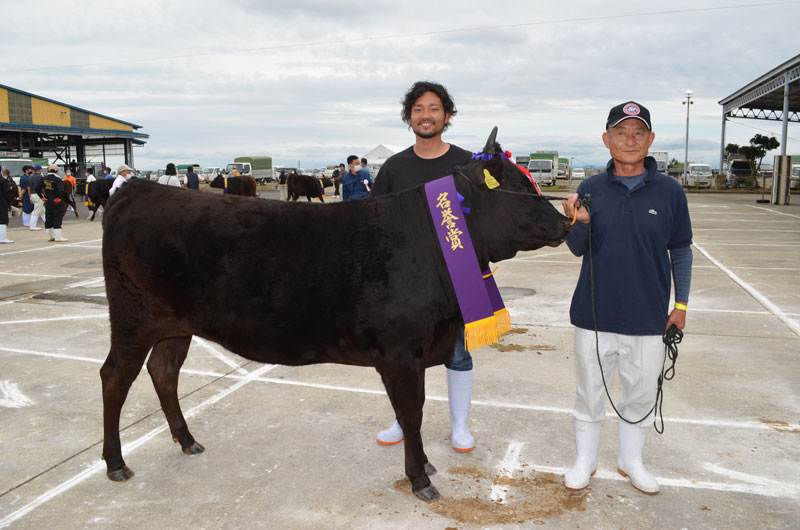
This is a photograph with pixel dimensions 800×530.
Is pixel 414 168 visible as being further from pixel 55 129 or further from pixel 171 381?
pixel 55 129

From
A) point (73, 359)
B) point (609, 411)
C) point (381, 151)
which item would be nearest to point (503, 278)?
point (609, 411)

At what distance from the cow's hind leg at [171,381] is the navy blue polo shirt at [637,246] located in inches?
97.3

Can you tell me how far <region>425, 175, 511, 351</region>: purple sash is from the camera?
2.98 m

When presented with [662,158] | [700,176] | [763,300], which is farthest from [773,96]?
[763,300]

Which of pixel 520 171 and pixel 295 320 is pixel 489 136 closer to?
pixel 520 171

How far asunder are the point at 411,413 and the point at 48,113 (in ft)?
147

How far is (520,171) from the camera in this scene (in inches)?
120

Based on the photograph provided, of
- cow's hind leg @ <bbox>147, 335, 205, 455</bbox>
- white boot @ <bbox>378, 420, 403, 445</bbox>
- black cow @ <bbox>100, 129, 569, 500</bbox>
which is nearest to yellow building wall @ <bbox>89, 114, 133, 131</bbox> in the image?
cow's hind leg @ <bbox>147, 335, 205, 455</bbox>

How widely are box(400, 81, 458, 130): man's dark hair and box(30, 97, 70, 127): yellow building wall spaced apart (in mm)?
42905

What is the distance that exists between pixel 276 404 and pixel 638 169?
9.64 feet

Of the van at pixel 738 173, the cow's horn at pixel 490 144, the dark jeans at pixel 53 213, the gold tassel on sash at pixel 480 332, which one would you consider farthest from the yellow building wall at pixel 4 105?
the van at pixel 738 173

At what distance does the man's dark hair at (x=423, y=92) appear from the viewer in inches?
142

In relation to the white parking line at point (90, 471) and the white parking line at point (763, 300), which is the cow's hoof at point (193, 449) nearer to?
the white parking line at point (90, 471)

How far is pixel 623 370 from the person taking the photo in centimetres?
316
